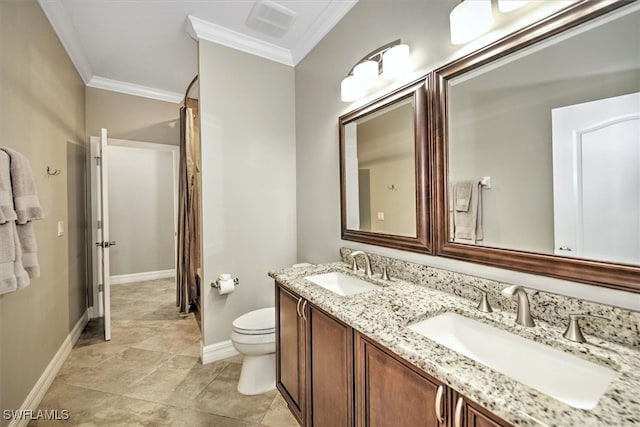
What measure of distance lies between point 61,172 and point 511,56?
3186mm

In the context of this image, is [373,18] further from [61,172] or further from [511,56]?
[61,172]

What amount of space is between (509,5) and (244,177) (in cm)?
202

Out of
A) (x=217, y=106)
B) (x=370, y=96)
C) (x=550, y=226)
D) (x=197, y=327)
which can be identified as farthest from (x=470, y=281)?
(x=197, y=327)

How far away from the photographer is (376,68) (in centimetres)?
166

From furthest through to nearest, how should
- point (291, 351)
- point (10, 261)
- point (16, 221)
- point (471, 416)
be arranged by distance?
point (291, 351)
point (16, 221)
point (10, 261)
point (471, 416)

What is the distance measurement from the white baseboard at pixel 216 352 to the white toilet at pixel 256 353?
1.38 feet

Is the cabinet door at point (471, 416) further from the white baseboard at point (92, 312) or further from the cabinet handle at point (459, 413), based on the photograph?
the white baseboard at point (92, 312)

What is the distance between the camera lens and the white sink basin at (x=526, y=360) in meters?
0.74

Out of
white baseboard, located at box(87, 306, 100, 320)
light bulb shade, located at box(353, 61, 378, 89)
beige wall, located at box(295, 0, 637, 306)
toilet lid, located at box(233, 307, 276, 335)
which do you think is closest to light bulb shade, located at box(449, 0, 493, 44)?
beige wall, located at box(295, 0, 637, 306)

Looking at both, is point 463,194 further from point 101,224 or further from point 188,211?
point 101,224

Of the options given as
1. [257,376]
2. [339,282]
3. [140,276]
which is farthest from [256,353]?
[140,276]

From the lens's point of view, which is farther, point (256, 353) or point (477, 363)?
point (256, 353)

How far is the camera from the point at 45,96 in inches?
79.2

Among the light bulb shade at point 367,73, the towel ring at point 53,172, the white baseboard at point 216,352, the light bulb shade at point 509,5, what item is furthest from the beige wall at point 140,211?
the light bulb shade at point 509,5
